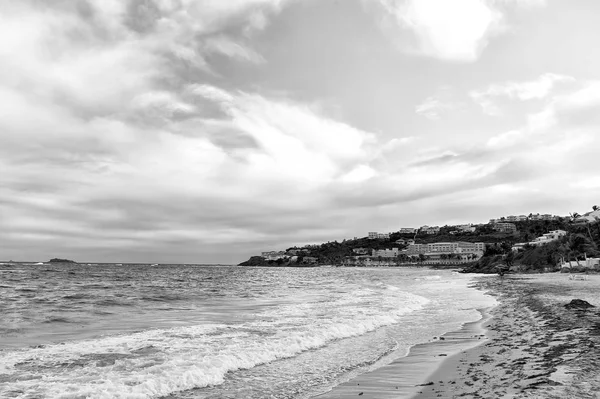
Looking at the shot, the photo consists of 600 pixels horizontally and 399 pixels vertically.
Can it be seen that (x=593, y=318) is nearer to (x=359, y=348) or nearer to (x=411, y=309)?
(x=359, y=348)

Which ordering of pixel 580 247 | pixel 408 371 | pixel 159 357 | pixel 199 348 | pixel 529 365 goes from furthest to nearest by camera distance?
pixel 580 247, pixel 199 348, pixel 159 357, pixel 408 371, pixel 529 365

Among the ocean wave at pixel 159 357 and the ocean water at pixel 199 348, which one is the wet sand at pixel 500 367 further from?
the ocean wave at pixel 159 357

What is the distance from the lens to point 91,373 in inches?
391

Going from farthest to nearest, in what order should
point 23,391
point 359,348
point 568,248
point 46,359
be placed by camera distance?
1. point 568,248
2. point 359,348
3. point 46,359
4. point 23,391

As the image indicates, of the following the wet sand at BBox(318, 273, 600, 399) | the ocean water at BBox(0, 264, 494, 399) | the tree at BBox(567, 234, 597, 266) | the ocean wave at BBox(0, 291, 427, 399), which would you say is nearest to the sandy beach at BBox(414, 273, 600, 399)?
the wet sand at BBox(318, 273, 600, 399)

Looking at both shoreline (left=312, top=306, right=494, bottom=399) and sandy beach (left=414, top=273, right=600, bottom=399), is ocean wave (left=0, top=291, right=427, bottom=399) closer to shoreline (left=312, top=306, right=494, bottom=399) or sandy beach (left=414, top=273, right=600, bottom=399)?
shoreline (left=312, top=306, right=494, bottom=399)

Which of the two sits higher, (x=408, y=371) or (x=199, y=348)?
(x=199, y=348)

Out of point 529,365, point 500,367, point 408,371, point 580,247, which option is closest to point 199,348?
point 408,371

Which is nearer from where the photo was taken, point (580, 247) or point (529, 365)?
point (529, 365)

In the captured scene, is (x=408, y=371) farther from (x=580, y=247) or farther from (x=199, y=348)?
(x=580, y=247)

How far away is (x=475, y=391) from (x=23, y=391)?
8592mm

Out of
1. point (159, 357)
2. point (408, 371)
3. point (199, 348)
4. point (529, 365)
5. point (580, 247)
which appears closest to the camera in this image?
point (529, 365)

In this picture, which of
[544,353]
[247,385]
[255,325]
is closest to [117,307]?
[255,325]

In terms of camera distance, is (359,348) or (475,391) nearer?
(475,391)
